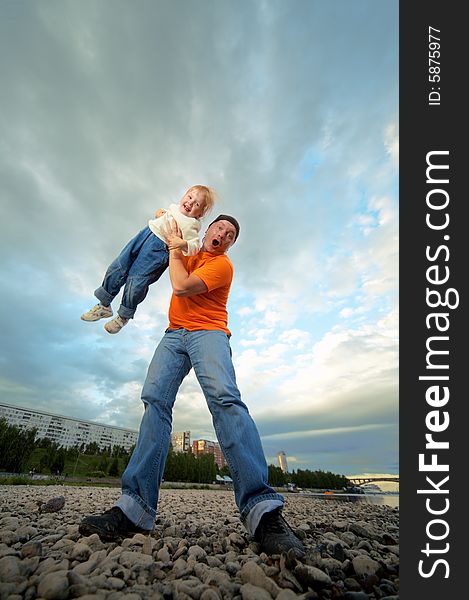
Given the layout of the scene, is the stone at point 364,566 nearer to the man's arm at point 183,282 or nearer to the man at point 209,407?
the man at point 209,407

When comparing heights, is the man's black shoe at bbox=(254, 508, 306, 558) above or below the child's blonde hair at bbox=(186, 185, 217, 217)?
below

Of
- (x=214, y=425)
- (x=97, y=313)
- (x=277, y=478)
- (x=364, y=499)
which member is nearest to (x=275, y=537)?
(x=214, y=425)

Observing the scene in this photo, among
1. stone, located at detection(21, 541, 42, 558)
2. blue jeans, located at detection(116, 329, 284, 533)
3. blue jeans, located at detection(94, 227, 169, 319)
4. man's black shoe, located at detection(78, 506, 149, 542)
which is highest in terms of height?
blue jeans, located at detection(94, 227, 169, 319)

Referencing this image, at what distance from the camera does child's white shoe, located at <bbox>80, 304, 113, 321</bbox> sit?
164 inches

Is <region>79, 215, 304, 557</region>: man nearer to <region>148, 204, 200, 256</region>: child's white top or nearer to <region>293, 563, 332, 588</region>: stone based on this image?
<region>148, 204, 200, 256</region>: child's white top

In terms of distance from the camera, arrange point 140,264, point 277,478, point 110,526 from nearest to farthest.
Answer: point 110,526
point 140,264
point 277,478

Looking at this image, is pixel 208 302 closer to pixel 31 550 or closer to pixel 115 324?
pixel 115 324

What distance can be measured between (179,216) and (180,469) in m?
50.4

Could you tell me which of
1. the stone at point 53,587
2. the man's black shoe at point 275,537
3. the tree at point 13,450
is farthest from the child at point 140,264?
the tree at point 13,450

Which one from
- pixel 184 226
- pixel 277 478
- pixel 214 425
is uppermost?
pixel 184 226

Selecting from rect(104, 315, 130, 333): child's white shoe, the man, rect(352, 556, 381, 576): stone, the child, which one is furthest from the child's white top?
rect(352, 556, 381, 576): stone

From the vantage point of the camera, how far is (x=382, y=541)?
2.75 m

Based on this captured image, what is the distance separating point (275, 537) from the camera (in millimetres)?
2021

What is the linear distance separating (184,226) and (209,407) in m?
1.87
